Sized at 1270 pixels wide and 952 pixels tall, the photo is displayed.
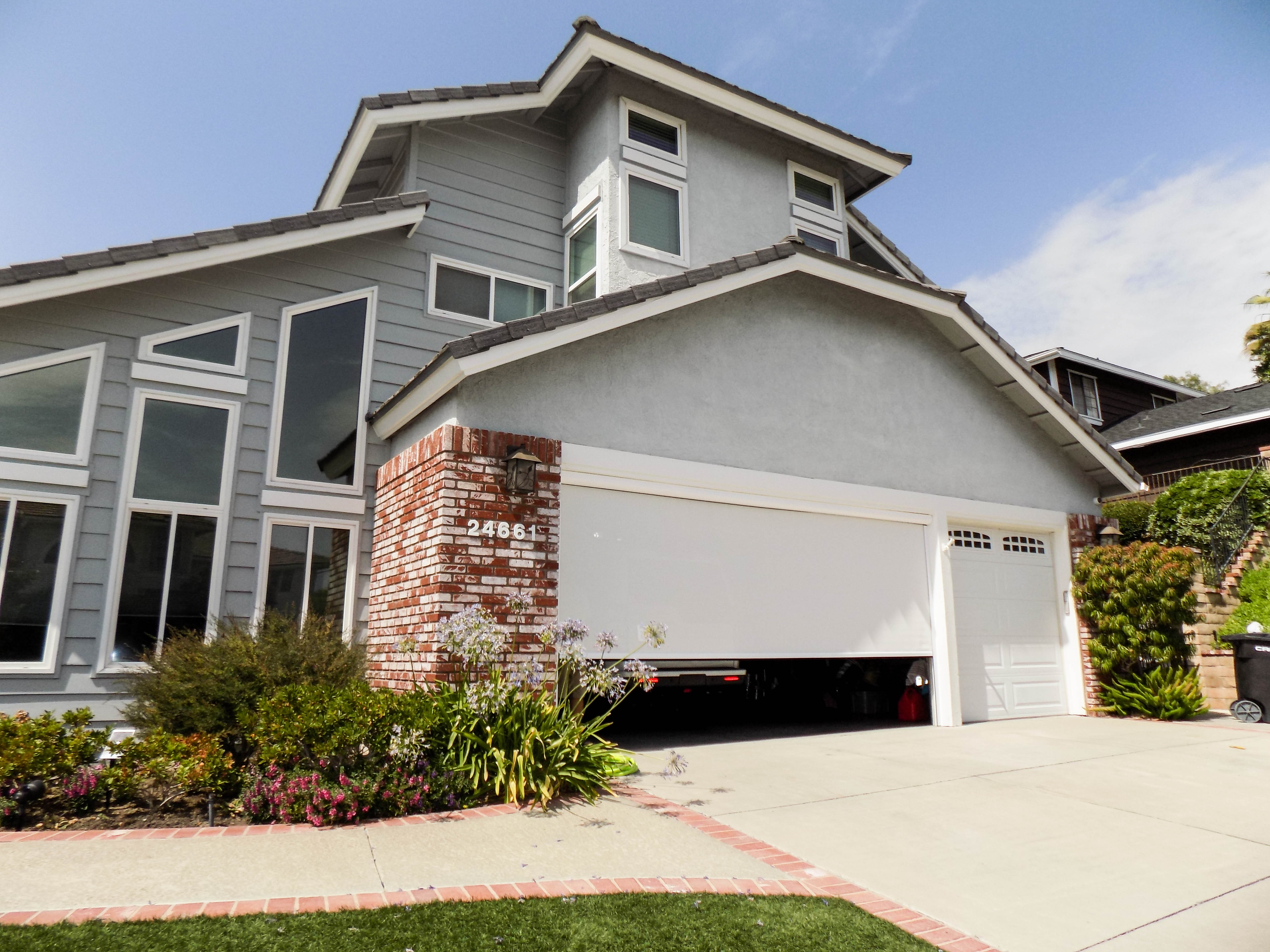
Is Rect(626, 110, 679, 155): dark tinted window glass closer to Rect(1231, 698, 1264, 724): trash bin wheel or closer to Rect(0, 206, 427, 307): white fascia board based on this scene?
Rect(0, 206, 427, 307): white fascia board

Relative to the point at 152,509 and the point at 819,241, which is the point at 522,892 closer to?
the point at 152,509

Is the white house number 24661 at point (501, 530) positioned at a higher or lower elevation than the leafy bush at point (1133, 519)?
lower

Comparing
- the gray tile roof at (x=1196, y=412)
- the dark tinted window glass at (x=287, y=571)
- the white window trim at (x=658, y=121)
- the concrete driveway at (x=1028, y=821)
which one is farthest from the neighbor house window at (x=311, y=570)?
the gray tile roof at (x=1196, y=412)

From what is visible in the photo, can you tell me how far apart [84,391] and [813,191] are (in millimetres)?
10985

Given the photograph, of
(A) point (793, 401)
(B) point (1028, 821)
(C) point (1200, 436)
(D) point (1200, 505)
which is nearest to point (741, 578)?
(A) point (793, 401)

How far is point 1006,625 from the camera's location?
11.6 meters

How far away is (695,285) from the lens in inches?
356

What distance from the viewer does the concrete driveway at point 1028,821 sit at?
14.1 ft

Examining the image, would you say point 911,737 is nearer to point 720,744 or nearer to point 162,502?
point 720,744

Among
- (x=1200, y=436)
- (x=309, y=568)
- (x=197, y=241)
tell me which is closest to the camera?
(x=197, y=241)

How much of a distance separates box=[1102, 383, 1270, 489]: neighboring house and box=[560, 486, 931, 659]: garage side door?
13.7 m

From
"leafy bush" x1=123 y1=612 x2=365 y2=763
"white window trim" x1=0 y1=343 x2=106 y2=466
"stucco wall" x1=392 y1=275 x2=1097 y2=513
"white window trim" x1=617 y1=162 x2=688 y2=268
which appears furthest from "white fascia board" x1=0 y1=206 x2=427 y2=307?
"leafy bush" x1=123 y1=612 x2=365 y2=763

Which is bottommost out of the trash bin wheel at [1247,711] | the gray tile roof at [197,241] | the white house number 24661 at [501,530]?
the trash bin wheel at [1247,711]

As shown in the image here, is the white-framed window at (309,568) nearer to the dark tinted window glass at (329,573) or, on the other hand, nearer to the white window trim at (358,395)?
the dark tinted window glass at (329,573)
